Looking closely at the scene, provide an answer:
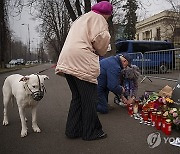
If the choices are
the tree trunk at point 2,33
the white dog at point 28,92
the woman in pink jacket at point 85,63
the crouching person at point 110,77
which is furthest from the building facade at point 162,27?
the white dog at point 28,92

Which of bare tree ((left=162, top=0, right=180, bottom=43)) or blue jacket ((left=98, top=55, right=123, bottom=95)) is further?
bare tree ((left=162, top=0, right=180, bottom=43))

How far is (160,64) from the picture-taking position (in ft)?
36.4

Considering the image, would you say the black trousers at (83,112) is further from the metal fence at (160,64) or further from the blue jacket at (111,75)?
the metal fence at (160,64)

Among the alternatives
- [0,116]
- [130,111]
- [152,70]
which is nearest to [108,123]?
[130,111]

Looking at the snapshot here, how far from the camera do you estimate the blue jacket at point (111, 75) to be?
5.33m

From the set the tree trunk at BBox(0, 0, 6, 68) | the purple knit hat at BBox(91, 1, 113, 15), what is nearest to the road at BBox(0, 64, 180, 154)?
the purple knit hat at BBox(91, 1, 113, 15)

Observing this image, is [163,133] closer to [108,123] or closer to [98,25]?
[108,123]

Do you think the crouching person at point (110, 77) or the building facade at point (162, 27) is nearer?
the crouching person at point (110, 77)

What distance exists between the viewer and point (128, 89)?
6168 mm

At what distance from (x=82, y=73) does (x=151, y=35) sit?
5620cm

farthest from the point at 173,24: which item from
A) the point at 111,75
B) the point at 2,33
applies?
the point at 111,75

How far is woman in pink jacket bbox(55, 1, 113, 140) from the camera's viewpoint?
12.1ft

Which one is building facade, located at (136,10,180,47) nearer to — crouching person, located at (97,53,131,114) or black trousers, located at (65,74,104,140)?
crouching person, located at (97,53,131,114)

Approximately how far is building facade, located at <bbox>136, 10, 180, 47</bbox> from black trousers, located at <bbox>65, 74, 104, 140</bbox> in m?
41.2
